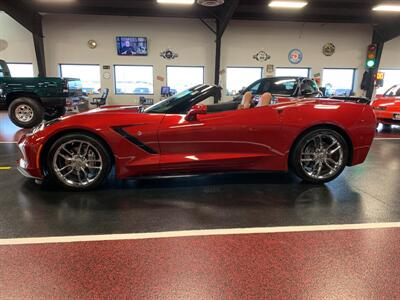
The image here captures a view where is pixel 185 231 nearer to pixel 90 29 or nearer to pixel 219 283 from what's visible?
pixel 219 283

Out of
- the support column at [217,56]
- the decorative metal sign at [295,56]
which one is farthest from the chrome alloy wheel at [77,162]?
the decorative metal sign at [295,56]

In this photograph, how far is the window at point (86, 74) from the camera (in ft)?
48.2

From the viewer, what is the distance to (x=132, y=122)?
3227mm

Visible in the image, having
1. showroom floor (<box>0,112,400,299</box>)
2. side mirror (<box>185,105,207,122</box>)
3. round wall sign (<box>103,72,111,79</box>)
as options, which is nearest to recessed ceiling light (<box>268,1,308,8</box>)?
round wall sign (<box>103,72,111,79</box>)

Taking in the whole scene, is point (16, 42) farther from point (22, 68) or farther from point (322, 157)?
point (322, 157)

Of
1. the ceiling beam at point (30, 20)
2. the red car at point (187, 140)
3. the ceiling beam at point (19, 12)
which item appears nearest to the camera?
the red car at point (187, 140)

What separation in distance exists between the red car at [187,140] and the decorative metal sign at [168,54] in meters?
11.9

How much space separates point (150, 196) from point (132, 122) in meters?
0.80

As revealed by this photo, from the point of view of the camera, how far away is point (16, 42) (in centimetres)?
1406

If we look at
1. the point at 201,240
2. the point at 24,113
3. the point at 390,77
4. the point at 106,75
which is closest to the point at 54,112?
the point at 24,113

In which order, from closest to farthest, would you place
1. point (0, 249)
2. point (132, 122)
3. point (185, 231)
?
point (0, 249), point (185, 231), point (132, 122)

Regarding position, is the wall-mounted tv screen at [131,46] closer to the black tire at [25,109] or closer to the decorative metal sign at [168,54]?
the decorative metal sign at [168,54]

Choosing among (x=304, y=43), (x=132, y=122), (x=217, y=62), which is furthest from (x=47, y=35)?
(x=132, y=122)

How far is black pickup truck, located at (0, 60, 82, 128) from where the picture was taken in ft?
26.1
